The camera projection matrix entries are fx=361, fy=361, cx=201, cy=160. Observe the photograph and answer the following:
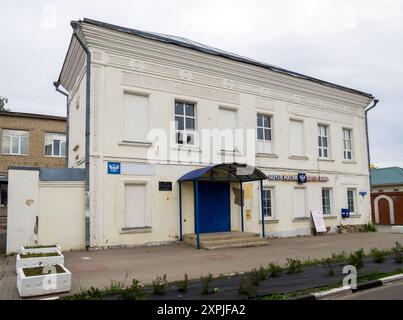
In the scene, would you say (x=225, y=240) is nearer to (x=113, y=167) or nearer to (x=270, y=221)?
(x=270, y=221)

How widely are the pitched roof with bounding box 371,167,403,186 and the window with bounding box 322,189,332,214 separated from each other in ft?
39.6

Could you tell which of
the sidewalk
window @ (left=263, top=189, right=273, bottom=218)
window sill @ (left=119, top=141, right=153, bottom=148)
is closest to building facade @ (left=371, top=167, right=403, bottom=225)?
the sidewalk

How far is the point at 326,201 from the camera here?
61.7ft

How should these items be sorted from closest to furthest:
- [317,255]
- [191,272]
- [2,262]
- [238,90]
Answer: [191,272], [2,262], [317,255], [238,90]

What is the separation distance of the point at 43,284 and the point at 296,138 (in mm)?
14218

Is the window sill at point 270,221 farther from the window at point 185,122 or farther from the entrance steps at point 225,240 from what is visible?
the window at point 185,122

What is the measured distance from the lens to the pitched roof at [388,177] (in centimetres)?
2812

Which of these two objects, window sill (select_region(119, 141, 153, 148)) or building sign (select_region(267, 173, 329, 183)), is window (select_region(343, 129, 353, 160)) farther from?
window sill (select_region(119, 141, 153, 148))

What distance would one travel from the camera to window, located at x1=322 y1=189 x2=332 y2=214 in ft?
61.3

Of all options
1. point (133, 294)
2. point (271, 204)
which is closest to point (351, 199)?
point (271, 204)
